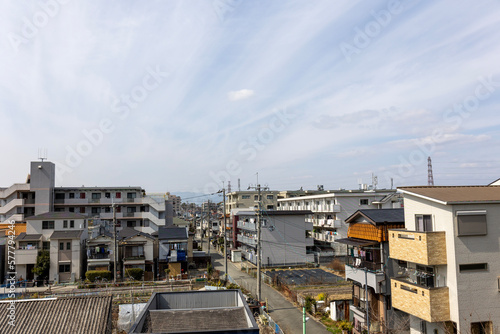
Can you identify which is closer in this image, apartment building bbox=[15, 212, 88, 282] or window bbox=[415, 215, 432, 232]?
window bbox=[415, 215, 432, 232]

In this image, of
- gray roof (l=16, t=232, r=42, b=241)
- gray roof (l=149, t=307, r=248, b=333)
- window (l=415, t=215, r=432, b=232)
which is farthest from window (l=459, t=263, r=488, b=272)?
gray roof (l=16, t=232, r=42, b=241)

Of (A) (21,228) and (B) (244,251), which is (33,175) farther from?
(B) (244,251)

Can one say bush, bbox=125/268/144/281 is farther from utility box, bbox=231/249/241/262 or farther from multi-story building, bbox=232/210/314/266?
utility box, bbox=231/249/241/262

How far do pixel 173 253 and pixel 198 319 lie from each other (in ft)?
85.6

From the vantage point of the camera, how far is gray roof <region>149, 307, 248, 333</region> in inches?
471

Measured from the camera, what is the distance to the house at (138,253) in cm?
3616

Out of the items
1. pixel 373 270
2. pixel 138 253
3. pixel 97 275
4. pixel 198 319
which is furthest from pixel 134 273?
pixel 198 319

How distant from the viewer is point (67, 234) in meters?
35.7

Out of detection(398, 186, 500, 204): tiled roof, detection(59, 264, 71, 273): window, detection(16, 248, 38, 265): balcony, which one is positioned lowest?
detection(59, 264, 71, 273): window

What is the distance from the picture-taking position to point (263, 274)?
34.7m

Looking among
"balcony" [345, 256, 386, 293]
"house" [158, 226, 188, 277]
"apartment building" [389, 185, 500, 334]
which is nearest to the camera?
"apartment building" [389, 185, 500, 334]

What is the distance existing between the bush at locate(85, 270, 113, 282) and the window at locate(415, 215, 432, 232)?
27.6m

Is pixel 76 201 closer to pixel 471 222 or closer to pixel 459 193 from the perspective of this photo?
pixel 459 193

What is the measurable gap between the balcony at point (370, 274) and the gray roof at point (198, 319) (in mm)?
8447
